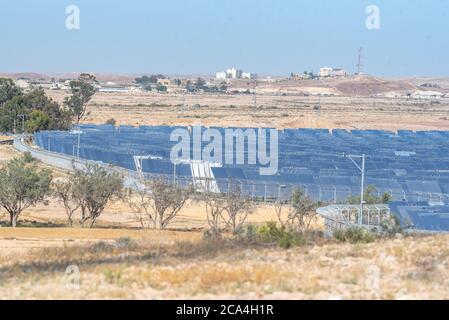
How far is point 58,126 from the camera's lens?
2894 inches

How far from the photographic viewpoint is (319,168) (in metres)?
39.8

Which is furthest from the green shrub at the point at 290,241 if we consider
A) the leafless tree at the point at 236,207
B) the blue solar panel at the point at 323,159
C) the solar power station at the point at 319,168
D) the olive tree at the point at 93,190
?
the blue solar panel at the point at 323,159

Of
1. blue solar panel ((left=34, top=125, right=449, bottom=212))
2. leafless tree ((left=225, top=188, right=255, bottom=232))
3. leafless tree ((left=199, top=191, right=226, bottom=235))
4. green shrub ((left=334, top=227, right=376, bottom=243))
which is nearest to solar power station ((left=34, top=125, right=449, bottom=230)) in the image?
blue solar panel ((left=34, top=125, right=449, bottom=212))

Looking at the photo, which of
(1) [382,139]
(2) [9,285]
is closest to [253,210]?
(2) [9,285]

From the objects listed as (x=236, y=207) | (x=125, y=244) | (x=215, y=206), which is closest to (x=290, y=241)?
(x=125, y=244)

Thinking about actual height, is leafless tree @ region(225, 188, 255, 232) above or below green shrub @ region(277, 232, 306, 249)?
below

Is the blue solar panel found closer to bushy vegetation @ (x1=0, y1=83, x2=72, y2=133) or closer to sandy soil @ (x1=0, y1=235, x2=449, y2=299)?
bushy vegetation @ (x1=0, y1=83, x2=72, y2=133)

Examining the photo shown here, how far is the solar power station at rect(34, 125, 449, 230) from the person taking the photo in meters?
33.1

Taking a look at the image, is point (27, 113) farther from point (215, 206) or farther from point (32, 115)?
point (215, 206)

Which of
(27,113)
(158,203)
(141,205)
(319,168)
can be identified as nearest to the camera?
(158,203)

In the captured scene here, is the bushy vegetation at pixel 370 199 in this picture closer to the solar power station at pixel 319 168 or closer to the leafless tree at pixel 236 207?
the solar power station at pixel 319 168

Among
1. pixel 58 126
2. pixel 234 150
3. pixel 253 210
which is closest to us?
pixel 253 210

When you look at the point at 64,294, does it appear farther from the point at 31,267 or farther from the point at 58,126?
the point at 58,126
